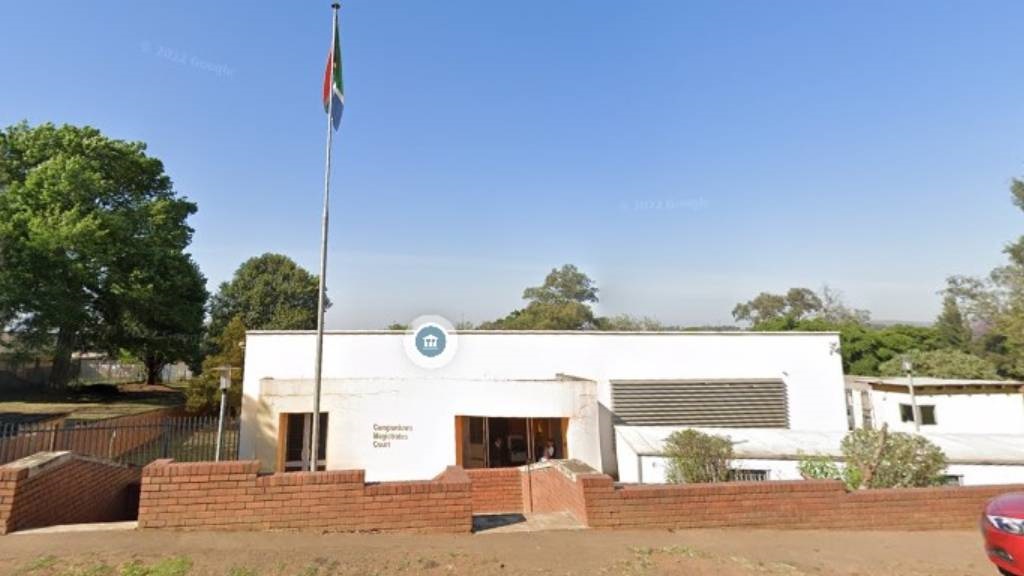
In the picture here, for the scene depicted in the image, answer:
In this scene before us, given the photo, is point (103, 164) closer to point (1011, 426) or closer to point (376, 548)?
point (376, 548)

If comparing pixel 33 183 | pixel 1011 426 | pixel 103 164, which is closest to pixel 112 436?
pixel 33 183

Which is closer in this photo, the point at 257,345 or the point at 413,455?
the point at 413,455

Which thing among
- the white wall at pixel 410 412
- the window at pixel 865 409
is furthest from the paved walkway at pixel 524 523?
the window at pixel 865 409

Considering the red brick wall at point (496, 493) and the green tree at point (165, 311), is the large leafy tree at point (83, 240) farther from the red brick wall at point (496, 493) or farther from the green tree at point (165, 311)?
the red brick wall at point (496, 493)

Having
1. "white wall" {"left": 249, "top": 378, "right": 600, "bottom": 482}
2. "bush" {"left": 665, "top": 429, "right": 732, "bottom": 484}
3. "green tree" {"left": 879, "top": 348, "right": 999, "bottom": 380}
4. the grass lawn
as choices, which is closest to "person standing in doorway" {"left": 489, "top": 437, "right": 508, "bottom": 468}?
"white wall" {"left": 249, "top": 378, "right": 600, "bottom": 482}

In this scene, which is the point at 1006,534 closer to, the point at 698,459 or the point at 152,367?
the point at 698,459

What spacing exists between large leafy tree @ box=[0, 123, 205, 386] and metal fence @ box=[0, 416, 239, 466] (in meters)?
13.8

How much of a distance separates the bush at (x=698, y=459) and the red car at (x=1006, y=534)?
3715 millimetres

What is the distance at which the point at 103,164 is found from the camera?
984 inches

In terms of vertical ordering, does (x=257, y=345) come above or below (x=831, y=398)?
above

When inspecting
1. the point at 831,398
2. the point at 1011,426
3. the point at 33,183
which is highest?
the point at 33,183

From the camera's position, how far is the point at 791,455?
10.9 meters

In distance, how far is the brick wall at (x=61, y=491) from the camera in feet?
17.0

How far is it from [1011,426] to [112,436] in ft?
86.3
